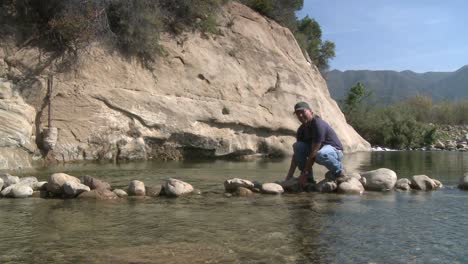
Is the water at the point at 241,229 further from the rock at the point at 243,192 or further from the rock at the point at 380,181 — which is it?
the rock at the point at 380,181

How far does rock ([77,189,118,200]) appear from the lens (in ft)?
22.7

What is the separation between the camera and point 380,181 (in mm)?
8023

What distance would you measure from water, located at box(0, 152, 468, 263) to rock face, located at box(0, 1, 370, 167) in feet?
25.4

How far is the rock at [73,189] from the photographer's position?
7059mm

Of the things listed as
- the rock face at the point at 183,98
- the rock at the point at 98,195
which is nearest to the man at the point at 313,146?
the rock at the point at 98,195

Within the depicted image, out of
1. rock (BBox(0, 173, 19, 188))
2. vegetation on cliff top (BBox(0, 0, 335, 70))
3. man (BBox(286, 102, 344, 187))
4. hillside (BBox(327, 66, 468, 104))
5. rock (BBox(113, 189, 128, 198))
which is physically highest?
hillside (BBox(327, 66, 468, 104))

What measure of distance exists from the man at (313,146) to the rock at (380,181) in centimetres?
50

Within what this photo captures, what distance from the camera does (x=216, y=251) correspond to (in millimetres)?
4211

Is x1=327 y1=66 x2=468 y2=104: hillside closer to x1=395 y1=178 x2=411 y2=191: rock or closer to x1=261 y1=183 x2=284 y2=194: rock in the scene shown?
x1=395 y1=178 x2=411 y2=191: rock

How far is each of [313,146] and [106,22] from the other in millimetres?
10468

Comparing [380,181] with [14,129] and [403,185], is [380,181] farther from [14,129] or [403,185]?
[14,129]

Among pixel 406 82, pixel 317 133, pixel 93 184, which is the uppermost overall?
pixel 406 82

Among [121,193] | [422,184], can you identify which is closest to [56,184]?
[121,193]

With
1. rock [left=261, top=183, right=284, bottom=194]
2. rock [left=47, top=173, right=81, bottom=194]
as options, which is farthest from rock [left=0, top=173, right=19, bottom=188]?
rock [left=261, top=183, right=284, bottom=194]
